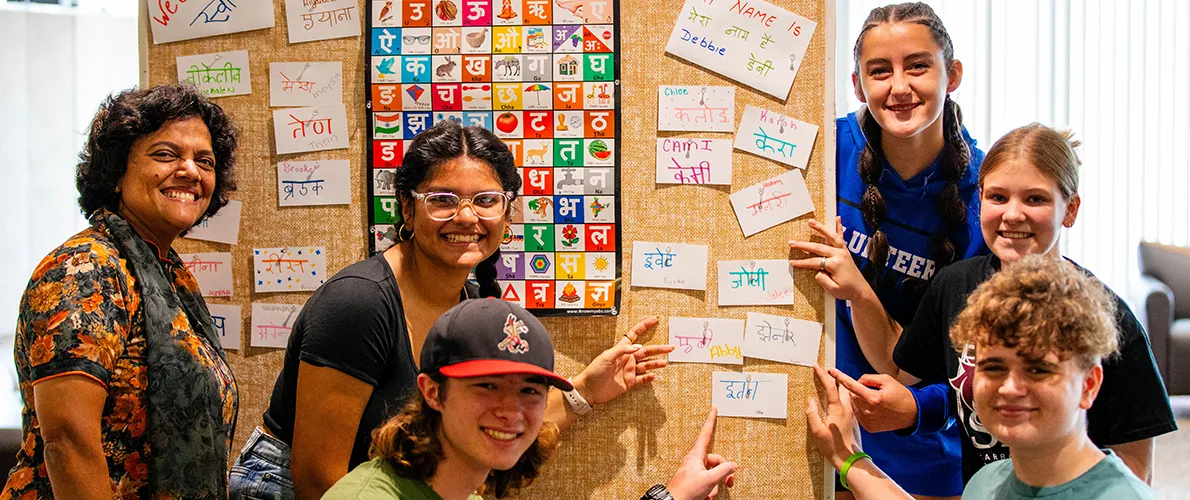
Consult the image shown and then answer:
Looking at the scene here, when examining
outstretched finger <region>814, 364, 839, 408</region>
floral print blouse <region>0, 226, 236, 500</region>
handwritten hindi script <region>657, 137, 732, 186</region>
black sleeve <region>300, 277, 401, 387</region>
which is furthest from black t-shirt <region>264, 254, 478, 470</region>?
outstretched finger <region>814, 364, 839, 408</region>

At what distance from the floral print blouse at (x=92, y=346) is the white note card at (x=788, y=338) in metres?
1.25

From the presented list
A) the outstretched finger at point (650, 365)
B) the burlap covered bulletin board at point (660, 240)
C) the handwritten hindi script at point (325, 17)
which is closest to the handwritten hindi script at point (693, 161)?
the burlap covered bulletin board at point (660, 240)

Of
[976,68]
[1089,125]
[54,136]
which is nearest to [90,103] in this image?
[54,136]

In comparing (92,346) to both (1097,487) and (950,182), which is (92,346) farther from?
(950,182)

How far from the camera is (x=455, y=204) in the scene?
77.8 inches

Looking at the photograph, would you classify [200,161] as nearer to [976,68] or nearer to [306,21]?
[306,21]

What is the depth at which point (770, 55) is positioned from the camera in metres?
2.27

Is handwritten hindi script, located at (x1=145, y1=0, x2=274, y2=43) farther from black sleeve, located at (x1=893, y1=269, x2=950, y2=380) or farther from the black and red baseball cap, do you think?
black sleeve, located at (x1=893, y1=269, x2=950, y2=380)

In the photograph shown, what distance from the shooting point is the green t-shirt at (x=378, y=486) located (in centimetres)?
141

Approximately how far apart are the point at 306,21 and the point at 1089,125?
485 centimetres

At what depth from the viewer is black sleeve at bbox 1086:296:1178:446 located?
5.64ft

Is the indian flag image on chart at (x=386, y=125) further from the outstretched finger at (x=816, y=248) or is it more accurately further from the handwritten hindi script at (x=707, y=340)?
the outstretched finger at (x=816, y=248)

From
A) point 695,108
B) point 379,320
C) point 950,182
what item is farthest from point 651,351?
point 950,182

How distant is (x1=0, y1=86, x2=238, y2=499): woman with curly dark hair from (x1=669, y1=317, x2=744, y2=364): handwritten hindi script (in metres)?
1.00
